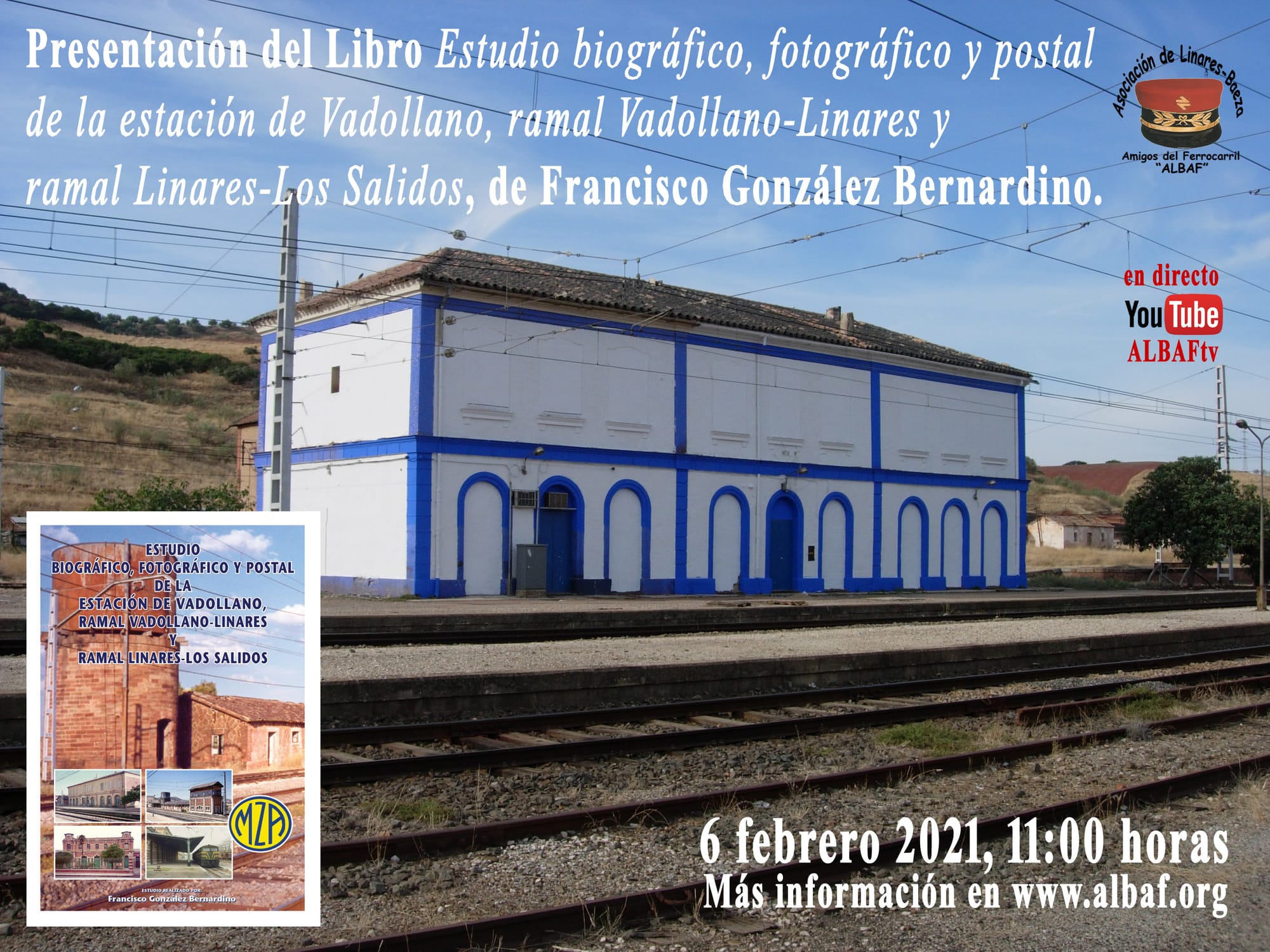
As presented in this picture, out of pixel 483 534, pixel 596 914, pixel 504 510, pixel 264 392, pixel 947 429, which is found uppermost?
pixel 264 392

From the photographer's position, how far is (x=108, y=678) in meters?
3.55

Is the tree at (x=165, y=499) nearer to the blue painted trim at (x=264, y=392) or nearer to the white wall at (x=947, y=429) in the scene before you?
the blue painted trim at (x=264, y=392)

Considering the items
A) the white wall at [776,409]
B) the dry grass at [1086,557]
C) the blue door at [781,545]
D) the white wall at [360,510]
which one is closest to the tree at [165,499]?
the white wall at [360,510]

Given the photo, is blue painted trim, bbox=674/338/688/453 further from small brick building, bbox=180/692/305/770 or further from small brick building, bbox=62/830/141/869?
small brick building, bbox=62/830/141/869

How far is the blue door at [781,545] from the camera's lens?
117 feet

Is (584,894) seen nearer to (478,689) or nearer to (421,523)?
(478,689)

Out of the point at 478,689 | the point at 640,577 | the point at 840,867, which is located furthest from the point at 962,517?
the point at 840,867

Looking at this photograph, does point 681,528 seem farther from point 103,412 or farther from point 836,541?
point 103,412

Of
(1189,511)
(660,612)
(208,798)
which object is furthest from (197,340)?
(208,798)

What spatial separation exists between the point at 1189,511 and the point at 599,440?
32.0 m

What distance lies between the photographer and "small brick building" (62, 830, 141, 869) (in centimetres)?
356

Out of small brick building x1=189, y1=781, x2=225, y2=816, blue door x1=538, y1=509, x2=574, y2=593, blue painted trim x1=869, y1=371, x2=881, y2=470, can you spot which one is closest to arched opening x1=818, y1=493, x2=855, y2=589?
blue painted trim x1=869, y1=371, x2=881, y2=470

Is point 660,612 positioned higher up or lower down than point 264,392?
lower down

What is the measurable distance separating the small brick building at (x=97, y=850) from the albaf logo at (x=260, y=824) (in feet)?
1.03
